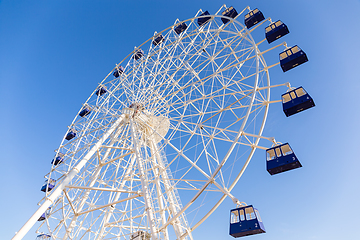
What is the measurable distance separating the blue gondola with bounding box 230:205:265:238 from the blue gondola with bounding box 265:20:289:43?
10134 millimetres

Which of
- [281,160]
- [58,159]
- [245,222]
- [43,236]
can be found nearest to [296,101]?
[281,160]

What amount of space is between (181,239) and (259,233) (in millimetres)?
3194

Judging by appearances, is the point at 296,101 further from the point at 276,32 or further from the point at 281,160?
the point at 276,32

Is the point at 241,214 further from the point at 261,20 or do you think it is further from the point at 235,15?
the point at 235,15

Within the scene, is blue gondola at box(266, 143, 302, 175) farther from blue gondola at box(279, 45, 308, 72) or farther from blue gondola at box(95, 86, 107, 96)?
blue gondola at box(95, 86, 107, 96)

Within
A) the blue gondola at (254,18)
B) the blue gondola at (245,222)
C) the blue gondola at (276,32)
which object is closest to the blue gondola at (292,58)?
the blue gondola at (276,32)

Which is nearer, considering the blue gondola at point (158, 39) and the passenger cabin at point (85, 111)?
the blue gondola at point (158, 39)

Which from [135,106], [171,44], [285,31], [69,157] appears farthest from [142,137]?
[285,31]

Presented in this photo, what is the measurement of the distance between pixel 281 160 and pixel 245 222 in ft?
10.0

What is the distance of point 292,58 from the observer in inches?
513

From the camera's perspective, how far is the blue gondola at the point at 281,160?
1002 cm

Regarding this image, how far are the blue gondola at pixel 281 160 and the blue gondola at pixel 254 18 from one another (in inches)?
351

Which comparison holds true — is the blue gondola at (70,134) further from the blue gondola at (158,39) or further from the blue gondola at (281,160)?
the blue gondola at (281,160)

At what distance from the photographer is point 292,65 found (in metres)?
13.2
